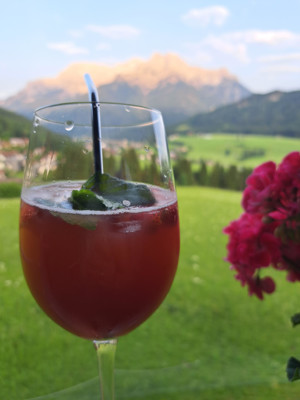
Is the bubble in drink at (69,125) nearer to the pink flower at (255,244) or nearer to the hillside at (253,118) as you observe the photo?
the pink flower at (255,244)

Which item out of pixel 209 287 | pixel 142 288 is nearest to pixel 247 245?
pixel 142 288

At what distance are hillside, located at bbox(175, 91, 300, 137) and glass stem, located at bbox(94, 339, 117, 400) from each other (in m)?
5.99

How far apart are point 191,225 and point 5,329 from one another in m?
2.65

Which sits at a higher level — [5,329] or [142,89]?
[142,89]

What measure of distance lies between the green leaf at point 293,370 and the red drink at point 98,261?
0.52 m

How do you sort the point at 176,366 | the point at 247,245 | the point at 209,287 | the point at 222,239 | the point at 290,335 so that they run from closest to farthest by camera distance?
1. the point at 247,245
2. the point at 176,366
3. the point at 290,335
4. the point at 209,287
5. the point at 222,239

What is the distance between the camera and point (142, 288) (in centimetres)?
80

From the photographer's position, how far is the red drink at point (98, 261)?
30.1 inches

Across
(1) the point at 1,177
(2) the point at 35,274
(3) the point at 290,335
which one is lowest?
(3) the point at 290,335

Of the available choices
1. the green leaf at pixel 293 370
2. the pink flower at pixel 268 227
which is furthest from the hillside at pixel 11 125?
the green leaf at pixel 293 370

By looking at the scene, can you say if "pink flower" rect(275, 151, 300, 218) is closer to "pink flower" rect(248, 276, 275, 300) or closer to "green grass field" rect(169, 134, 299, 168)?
"pink flower" rect(248, 276, 275, 300)

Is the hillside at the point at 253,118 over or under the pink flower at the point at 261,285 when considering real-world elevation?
over

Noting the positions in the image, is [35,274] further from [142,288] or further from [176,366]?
[176,366]

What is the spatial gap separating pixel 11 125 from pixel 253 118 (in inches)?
150
